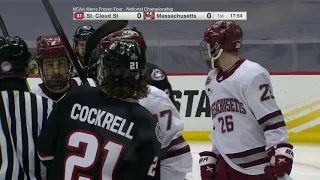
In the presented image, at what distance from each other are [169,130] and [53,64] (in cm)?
57

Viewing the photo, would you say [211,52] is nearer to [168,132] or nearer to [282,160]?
[282,160]

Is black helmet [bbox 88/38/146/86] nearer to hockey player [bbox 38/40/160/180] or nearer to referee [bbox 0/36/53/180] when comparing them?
hockey player [bbox 38/40/160/180]

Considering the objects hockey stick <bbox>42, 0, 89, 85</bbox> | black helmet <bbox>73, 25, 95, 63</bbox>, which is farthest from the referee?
black helmet <bbox>73, 25, 95, 63</bbox>

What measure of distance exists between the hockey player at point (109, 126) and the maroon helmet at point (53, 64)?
0.65m

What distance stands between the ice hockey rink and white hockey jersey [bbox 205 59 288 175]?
57.1 inches

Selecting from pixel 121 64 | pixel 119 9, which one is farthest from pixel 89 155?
pixel 119 9

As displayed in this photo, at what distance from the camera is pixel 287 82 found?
5.37 m

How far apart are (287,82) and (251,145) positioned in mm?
3488

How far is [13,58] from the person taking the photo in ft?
4.47

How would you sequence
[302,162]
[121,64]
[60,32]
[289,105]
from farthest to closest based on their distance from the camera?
[289,105], [302,162], [60,32], [121,64]

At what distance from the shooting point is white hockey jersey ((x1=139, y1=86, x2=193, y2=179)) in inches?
59.2

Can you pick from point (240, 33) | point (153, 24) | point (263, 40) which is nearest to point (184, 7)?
point (153, 24)

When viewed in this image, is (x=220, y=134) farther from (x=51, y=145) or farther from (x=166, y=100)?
(x=51, y=145)

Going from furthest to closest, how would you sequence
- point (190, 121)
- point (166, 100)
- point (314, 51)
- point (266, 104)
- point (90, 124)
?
point (314, 51)
point (190, 121)
point (266, 104)
point (166, 100)
point (90, 124)
